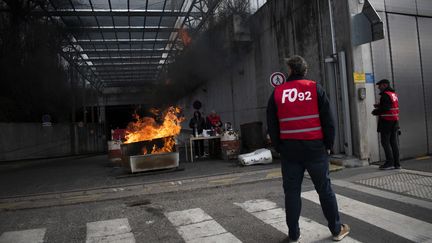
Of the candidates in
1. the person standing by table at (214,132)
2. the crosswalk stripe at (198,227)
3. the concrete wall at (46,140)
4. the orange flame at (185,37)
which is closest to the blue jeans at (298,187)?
the crosswalk stripe at (198,227)

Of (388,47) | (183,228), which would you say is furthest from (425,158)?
(183,228)

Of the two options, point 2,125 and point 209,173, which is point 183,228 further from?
point 2,125

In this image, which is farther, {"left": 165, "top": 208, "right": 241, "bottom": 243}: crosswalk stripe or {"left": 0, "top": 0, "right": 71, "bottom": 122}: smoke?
{"left": 0, "top": 0, "right": 71, "bottom": 122}: smoke

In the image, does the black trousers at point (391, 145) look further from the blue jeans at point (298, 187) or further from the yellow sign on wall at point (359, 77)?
the blue jeans at point (298, 187)

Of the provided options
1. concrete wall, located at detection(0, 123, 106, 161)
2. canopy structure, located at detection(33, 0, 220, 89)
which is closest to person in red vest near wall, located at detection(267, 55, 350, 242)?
canopy structure, located at detection(33, 0, 220, 89)

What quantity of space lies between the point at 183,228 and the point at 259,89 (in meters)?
9.96

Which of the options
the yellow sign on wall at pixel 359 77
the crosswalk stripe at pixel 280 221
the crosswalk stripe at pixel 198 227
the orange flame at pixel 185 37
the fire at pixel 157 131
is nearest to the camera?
the crosswalk stripe at pixel 280 221

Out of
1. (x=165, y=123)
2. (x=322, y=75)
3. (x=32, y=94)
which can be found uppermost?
(x=32, y=94)

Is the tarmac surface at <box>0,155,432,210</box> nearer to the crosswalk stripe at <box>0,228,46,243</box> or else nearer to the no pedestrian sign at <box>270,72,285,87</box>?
the crosswalk stripe at <box>0,228,46,243</box>

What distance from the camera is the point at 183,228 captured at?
182 inches

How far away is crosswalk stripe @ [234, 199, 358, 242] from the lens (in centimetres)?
400

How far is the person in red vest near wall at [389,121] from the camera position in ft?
25.4

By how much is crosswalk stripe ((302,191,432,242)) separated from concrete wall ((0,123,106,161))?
55.3 feet

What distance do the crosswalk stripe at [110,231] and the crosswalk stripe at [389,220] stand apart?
9.31 ft
